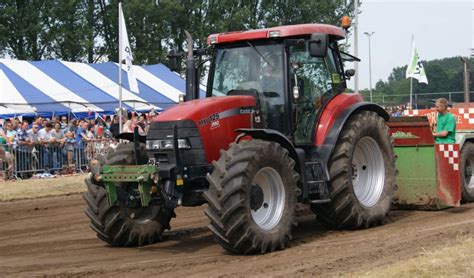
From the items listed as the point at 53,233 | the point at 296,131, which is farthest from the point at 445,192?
the point at 53,233

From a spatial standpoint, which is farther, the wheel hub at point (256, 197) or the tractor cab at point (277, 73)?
the tractor cab at point (277, 73)

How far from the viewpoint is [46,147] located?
17750mm

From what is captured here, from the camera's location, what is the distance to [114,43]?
45281 millimetres

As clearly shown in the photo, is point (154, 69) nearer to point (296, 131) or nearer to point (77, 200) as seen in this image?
point (77, 200)

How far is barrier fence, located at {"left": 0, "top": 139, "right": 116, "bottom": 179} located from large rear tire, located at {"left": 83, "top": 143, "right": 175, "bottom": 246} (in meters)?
9.16

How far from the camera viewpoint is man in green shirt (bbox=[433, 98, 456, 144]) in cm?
1105

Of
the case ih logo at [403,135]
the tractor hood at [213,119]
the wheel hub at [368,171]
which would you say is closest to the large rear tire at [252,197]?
the tractor hood at [213,119]

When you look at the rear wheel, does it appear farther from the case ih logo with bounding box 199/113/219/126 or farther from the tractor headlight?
the tractor headlight

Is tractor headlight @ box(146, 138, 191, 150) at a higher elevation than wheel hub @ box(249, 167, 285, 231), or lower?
higher

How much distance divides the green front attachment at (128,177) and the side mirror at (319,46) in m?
2.16

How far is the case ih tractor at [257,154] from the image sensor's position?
727 cm

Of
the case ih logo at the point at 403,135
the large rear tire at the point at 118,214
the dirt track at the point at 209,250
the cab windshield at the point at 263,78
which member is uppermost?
the cab windshield at the point at 263,78

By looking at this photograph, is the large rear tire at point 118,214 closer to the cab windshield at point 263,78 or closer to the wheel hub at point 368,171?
the cab windshield at point 263,78

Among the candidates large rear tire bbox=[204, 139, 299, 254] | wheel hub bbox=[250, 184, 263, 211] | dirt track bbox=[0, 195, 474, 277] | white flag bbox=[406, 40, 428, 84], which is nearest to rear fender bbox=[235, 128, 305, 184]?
large rear tire bbox=[204, 139, 299, 254]
